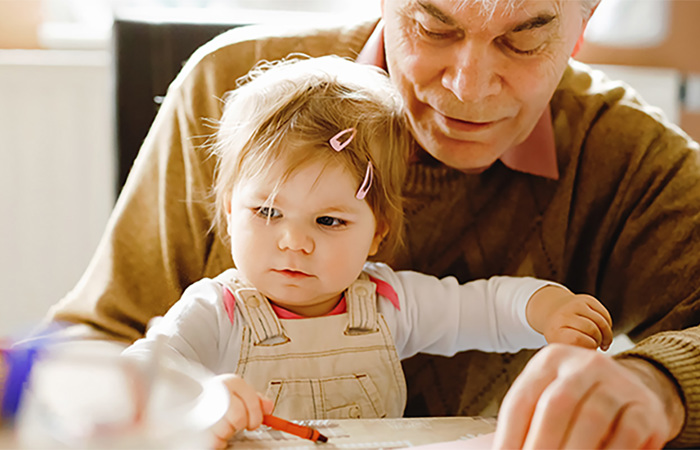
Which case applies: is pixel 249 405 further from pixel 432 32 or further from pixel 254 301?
pixel 432 32

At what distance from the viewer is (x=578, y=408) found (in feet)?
2.19

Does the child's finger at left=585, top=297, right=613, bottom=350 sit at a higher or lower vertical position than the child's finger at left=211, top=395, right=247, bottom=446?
higher

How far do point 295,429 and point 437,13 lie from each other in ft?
2.05

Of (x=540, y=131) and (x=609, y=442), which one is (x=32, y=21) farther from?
(x=609, y=442)

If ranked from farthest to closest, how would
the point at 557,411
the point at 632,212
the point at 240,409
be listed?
the point at 632,212 → the point at 240,409 → the point at 557,411

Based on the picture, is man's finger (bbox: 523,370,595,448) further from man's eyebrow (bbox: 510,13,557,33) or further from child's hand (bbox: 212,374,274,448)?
man's eyebrow (bbox: 510,13,557,33)

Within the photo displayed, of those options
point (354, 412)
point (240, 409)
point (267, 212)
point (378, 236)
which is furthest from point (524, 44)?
point (240, 409)

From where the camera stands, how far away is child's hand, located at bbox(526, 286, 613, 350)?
0.94 m

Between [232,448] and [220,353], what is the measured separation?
0.28 m

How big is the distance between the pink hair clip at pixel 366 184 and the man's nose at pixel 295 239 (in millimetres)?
94

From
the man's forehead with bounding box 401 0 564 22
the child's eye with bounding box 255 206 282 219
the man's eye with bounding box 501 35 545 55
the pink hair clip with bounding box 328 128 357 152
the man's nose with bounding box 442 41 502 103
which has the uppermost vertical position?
the man's forehead with bounding box 401 0 564 22

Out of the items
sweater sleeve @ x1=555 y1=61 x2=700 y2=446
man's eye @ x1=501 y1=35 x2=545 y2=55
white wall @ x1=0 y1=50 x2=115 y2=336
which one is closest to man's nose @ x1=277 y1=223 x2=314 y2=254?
man's eye @ x1=501 y1=35 x2=545 y2=55

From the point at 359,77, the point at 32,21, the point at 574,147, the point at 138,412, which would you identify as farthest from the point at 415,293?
the point at 32,21

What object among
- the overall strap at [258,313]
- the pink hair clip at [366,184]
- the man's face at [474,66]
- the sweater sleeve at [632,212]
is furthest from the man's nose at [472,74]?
the overall strap at [258,313]
